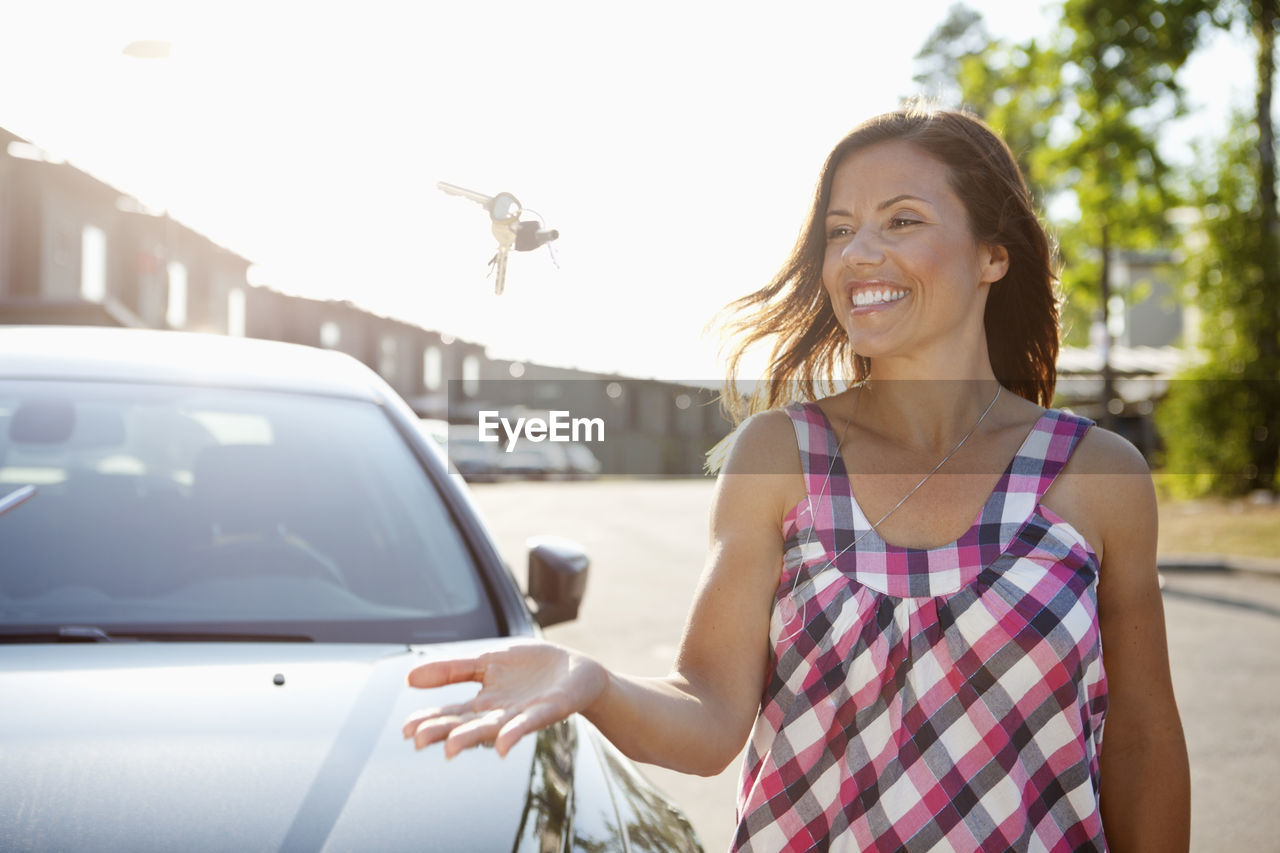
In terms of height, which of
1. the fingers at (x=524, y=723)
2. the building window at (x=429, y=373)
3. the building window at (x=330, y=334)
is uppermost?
the building window at (x=330, y=334)

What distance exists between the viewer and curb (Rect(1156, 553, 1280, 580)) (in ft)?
38.9

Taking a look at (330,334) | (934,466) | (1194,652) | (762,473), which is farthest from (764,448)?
(330,334)

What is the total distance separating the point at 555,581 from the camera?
2.87m

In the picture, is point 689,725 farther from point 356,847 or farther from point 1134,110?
point 1134,110

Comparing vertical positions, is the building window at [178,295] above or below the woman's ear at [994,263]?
above

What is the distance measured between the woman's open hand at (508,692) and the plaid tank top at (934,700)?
1.25 feet

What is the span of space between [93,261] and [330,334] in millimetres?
19895

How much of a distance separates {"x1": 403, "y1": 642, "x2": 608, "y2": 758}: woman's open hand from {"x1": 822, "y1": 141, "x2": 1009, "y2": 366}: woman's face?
73 cm

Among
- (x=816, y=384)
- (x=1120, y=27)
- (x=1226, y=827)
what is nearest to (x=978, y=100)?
(x=1120, y=27)

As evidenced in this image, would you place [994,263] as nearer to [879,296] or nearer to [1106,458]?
[879,296]

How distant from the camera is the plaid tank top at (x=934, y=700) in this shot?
1.64 meters

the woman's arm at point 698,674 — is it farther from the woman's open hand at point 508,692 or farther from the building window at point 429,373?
the building window at point 429,373

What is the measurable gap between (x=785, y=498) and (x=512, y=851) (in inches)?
23.9

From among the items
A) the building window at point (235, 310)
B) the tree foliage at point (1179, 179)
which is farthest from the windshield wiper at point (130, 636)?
the building window at point (235, 310)
